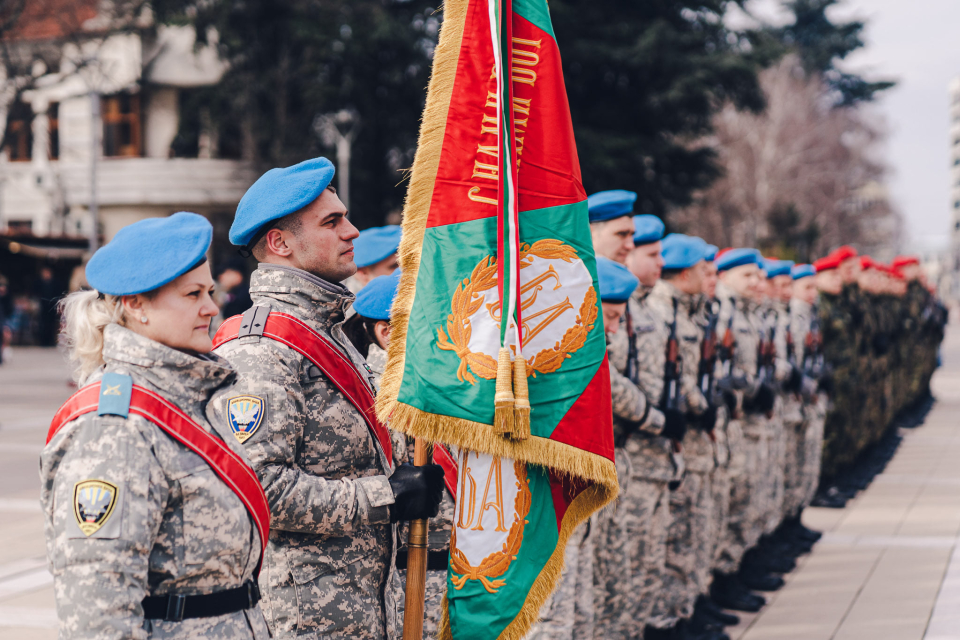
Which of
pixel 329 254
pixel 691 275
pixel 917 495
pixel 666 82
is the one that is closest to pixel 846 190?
pixel 666 82

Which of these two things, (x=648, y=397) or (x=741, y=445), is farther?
(x=741, y=445)

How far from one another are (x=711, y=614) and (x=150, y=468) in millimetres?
4772

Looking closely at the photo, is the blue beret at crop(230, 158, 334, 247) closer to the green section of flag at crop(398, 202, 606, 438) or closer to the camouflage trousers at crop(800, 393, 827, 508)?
the green section of flag at crop(398, 202, 606, 438)

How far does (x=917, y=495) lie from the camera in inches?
399

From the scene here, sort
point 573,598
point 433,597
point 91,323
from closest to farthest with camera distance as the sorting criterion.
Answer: point 91,323, point 433,597, point 573,598

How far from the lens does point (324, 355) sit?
2.74 metres

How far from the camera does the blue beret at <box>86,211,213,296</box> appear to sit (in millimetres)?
2154

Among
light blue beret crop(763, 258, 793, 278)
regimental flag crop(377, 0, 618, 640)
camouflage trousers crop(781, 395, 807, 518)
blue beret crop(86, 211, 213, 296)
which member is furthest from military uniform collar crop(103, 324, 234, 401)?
light blue beret crop(763, 258, 793, 278)

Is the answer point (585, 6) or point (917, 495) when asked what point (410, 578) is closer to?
point (917, 495)

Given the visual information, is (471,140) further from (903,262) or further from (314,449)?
(903,262)

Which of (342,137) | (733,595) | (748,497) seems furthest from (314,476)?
(342,137)

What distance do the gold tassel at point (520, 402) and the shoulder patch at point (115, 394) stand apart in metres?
0.93

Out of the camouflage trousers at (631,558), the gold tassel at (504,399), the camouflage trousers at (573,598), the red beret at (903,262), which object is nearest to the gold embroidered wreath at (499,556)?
the gold tassel at (504,399)

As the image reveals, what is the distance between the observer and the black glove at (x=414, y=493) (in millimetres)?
2637
